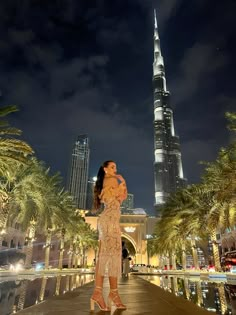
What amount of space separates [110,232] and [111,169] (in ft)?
4.19

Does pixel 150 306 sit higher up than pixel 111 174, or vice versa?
pixel 111 174

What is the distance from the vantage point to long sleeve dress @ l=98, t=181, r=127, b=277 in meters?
4.68

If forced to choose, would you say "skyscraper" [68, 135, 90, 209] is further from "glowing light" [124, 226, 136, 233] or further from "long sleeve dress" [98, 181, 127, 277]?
"long sleeve dress" [98, 181, 127, 277]

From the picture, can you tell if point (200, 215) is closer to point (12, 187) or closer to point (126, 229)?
point (12, 187)

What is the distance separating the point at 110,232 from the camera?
16.0 feet

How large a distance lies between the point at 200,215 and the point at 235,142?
1026 cm

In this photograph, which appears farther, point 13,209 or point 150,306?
point 13,209

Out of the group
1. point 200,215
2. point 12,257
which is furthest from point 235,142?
point 12,257

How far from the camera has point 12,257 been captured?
3984cm

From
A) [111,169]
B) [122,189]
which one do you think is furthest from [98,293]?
[111,169]

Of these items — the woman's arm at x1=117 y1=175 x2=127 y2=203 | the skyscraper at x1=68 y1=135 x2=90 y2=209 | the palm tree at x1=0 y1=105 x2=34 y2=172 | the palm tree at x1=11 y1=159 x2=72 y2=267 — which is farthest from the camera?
the skyscraper at x1=68 y1=135 x2=90 y2=209

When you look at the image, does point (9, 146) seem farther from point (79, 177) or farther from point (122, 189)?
point (79, 177)

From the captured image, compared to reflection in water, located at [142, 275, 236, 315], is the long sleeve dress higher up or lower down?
higher up

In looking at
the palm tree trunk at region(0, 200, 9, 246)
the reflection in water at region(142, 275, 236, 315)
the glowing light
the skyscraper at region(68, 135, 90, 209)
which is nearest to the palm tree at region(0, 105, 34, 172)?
the palm tree trunk at region(0, 200, 9, 246)
